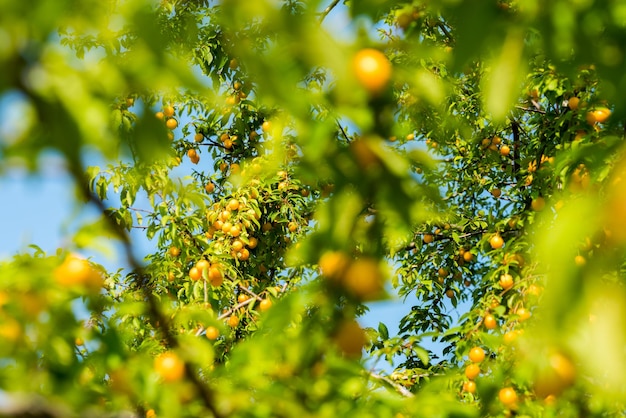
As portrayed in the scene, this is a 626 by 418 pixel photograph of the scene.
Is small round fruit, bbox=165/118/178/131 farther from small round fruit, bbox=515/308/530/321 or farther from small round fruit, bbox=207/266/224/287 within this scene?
Result: small round fruit, bbox=515/308/530/321

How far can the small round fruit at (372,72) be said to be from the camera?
2.85 feet

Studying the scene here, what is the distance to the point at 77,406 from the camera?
3.54 ft

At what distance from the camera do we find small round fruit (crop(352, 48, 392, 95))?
0.87 metres

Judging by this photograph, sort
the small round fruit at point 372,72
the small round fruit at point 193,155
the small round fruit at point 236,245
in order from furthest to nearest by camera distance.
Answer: the small round fruit at point 193,155, the small round fruit at point 236,245, the small round fruit at point 372,72

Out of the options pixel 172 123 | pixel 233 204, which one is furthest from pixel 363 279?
pixel 172 123

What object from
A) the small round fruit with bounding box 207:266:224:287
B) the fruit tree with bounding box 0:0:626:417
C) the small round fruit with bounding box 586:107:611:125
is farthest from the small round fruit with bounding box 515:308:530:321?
the small round fruit with bounding box 207:266:224:287

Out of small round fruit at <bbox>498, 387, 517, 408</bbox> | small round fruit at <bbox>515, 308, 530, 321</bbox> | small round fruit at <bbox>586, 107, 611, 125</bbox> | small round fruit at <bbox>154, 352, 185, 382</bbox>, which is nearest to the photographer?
small round fruit at <bbox>154, 352, 185, 382</bbox>

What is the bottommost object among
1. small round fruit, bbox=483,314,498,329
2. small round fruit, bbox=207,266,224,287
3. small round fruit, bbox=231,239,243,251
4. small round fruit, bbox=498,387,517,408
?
small round fruit, bbox=498,387,517,408

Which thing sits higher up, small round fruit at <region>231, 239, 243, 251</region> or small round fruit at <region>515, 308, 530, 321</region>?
small round fruit at <region>231, 239, 243, 251</region>

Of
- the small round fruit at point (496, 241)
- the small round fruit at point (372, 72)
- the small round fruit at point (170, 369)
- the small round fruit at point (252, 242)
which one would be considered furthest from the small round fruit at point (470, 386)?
the small round fruit at point (252, 242)

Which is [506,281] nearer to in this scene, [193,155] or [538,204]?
[538,204]

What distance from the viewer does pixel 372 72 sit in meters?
0.88

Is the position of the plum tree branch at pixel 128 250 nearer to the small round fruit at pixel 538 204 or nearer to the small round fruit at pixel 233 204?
the small round fruit at pixel 538 204

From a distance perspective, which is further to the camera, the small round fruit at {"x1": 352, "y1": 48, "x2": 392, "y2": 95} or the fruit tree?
the small round fruit at {"x1": 352, "y1": 48, "x2": 392, "y2": 95}
